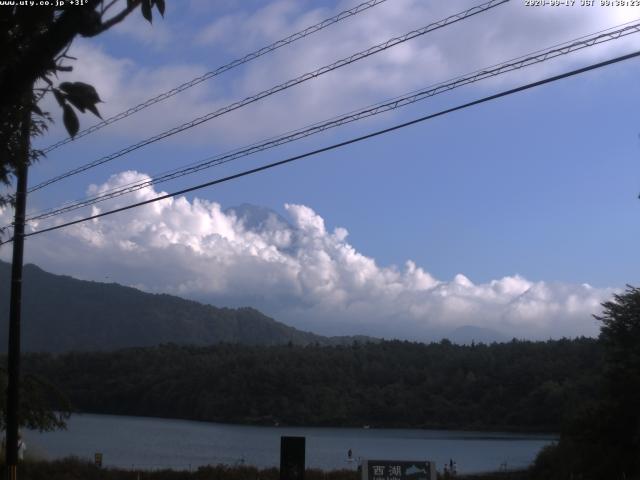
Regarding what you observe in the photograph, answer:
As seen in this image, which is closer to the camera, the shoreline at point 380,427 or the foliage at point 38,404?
the foliage at point 38,404

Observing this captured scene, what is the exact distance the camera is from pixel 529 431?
7219 centimetres

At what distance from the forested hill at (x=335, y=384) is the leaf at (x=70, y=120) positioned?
6757cm

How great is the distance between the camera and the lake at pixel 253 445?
141 ft

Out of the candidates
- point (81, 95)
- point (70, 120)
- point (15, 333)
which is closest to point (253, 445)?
point (15, 333)

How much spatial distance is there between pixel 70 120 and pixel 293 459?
1255 cm

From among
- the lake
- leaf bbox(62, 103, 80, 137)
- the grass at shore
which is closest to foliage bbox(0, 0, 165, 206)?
leaf bbox(62, 103, 80, 137)

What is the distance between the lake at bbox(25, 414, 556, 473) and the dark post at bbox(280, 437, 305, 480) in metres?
19.1

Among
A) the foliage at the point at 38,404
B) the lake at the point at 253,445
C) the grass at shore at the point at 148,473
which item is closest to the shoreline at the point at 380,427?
the lake at the point at 253,445

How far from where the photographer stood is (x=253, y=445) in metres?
55.9

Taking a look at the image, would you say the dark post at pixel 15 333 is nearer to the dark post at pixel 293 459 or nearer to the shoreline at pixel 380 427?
the dark post at pixel 293 459

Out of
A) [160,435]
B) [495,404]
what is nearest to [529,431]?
[495,404]

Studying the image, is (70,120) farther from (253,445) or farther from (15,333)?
(253,445)

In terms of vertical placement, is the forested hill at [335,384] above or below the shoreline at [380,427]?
above

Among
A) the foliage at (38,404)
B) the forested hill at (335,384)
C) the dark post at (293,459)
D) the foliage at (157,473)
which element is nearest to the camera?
the dark post at (293,459)
